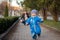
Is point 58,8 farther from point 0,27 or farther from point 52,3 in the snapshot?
point 0,27

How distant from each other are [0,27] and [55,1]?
16.5 meters

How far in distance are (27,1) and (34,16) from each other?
39.5 meters

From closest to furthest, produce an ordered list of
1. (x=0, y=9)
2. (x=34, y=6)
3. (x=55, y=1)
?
1. (x=55, y=1)
2. (x=34, y=6)
3. (x=0, y=9)

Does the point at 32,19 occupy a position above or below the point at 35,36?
above

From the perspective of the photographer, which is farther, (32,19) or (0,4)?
(0,4)

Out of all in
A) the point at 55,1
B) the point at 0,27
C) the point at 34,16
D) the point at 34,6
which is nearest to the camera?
the point at 34,16

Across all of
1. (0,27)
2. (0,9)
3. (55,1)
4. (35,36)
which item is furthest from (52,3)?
(0,9)

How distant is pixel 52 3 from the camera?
31328 millimetres

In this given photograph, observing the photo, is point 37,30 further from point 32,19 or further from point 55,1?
point 55,1

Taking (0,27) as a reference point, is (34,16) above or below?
above

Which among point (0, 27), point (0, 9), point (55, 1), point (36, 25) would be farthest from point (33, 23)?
point (0, 9)

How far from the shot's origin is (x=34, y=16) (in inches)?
413

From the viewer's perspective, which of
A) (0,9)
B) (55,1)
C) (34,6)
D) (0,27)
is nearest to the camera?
(0,27)

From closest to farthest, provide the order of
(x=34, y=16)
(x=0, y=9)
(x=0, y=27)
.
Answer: (x=34, y=16)
(x=0, y=27)
(x=0, y=9)
